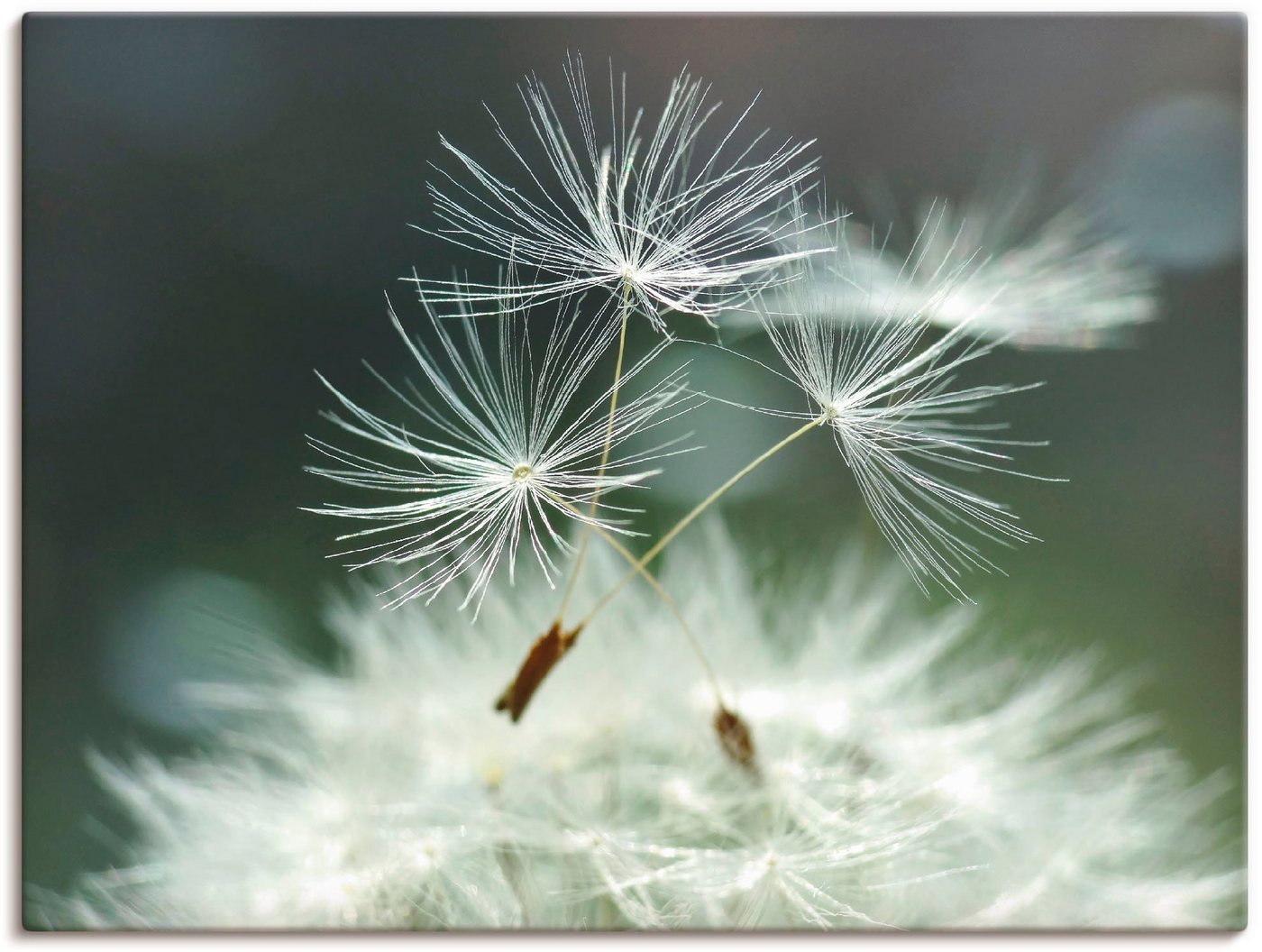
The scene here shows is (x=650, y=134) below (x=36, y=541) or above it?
above

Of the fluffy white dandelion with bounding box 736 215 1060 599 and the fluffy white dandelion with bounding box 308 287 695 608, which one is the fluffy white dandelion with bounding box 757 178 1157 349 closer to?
the fluffy white dandelion with bounding box 736 215 1060 599

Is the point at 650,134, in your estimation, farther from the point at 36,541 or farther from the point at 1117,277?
the point at 36,541

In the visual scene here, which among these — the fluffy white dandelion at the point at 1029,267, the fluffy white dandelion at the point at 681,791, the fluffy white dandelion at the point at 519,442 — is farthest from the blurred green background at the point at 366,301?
the fluffy white dandelion at the point at 519,442

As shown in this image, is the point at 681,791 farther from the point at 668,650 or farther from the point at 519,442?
the point at 519,442

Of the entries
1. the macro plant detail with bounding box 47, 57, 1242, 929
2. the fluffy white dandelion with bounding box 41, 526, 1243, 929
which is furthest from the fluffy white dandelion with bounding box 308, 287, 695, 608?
the fluffy white dandelion with bounding box 41, 526, 1243, 929

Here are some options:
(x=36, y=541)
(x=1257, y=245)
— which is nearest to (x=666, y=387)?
(x=1257, y=245)

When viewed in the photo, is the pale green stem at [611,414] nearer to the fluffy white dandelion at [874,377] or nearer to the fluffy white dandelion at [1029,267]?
the fluffy white dandelion at [874,377]
